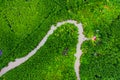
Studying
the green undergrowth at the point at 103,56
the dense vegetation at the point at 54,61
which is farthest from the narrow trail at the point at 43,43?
the green undergrowth at the point at 103,56

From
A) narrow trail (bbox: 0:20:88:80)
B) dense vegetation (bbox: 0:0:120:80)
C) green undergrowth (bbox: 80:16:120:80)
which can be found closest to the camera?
green undergrowth (bbox: 80:16:120:80)

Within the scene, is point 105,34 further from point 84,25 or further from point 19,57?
point 19,57

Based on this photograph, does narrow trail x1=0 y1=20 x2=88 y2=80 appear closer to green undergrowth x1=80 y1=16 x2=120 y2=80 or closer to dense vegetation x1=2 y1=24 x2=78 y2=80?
dense vegetation x1=2 y1=24 x2=78 y2=80

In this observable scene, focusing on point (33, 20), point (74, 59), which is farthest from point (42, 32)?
point (74, 59)

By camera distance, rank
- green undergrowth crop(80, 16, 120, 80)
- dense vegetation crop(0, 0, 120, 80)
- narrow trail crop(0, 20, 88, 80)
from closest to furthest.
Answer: green undergrowth crop(80, 16, 120, 80), dense vegetation crop(0, 0, 120, 80), narrow trail crop(0, 20, 88, 80)

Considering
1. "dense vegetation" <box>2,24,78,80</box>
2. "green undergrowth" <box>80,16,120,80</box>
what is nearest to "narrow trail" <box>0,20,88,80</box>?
"dense vegetation" <box>2,24,78,80</box>

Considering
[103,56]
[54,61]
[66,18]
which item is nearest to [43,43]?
[54,61]
